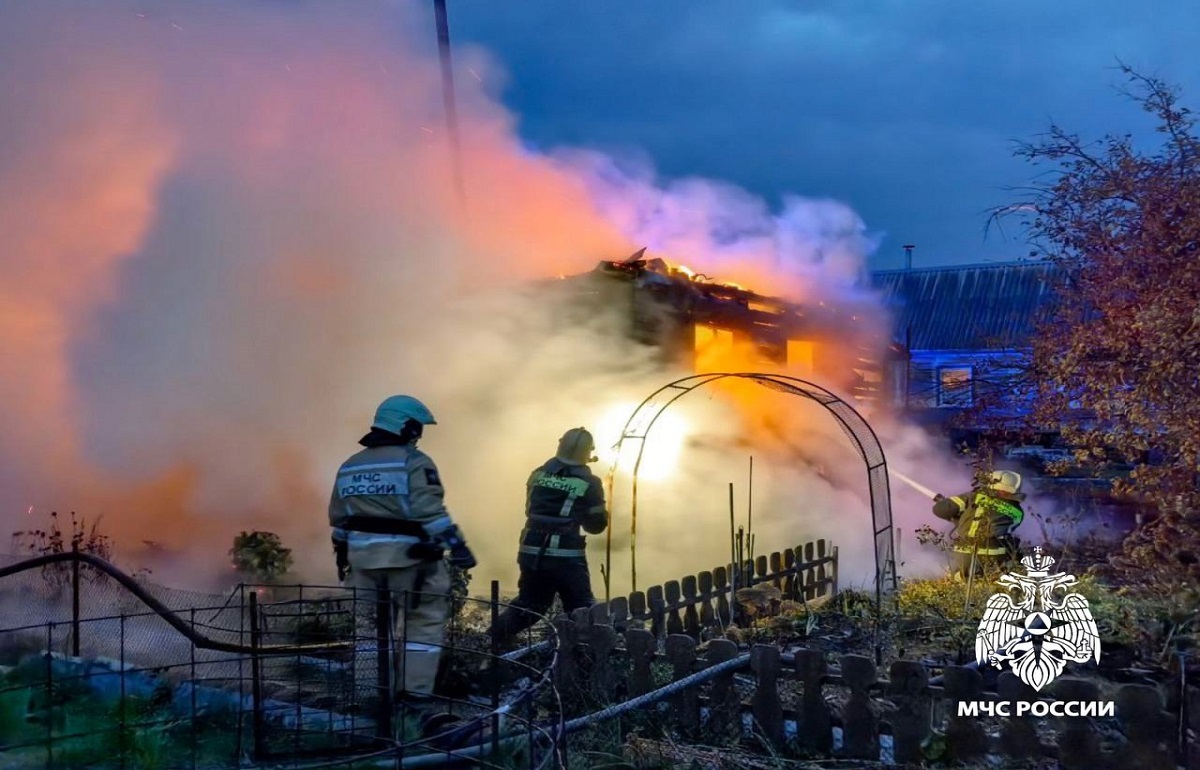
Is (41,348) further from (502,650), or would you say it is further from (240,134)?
(502,650)

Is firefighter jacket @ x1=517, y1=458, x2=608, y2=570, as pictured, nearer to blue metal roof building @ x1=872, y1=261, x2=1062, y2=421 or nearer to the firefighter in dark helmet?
the firefighter in dark helmet

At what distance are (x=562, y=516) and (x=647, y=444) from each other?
489 centimetres

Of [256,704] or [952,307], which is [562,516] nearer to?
[256,704]

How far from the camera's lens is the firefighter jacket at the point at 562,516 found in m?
7.78

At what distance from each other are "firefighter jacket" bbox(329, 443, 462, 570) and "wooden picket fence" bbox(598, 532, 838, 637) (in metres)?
1.76

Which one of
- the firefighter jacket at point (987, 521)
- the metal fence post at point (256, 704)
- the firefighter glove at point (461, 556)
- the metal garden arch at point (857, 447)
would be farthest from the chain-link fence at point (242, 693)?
the firefighter jacket at point (987, 521)

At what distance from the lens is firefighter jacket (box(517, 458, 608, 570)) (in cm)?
778

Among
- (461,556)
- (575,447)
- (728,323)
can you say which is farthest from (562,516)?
(728,323)

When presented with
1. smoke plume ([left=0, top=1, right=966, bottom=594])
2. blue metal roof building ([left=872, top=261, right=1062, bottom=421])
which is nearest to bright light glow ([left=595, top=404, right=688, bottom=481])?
smoke plume ([left=0, top=1, right=966, bottom=594])

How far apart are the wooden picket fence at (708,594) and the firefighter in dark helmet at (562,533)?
44 centimetres

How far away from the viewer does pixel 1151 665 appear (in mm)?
A: 5840

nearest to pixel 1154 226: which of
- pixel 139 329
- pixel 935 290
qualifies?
pixel 139 329

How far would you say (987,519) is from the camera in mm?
8500

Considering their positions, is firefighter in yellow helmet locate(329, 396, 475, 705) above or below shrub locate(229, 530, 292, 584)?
above
